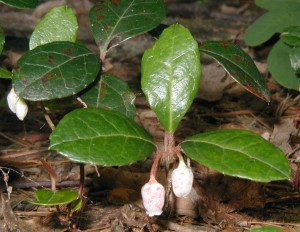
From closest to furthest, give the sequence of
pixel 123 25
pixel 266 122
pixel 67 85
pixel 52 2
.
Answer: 1. pixel 67 85
2. pixel 123 25
3. pixel 266 122
4. pixel 52 2

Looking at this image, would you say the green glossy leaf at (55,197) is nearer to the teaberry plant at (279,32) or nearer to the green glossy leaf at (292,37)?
the green glossy leaf at (292,37)

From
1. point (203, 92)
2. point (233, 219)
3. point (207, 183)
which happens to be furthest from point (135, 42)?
point (233, 219)

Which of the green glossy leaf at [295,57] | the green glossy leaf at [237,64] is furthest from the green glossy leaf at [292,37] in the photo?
the green glossy leaf at [237,64]

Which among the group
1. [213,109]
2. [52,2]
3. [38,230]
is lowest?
[38,230]

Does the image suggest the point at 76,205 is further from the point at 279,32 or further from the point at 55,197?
the point at 279,32

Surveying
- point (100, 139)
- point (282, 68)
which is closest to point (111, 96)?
point (100, 139)

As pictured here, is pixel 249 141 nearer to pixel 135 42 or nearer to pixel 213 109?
pixel 213 109

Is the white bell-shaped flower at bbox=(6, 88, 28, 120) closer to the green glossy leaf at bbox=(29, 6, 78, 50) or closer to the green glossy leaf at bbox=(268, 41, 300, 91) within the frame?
the green glossy leaf at bbox=(29, 6, 78, 50)
